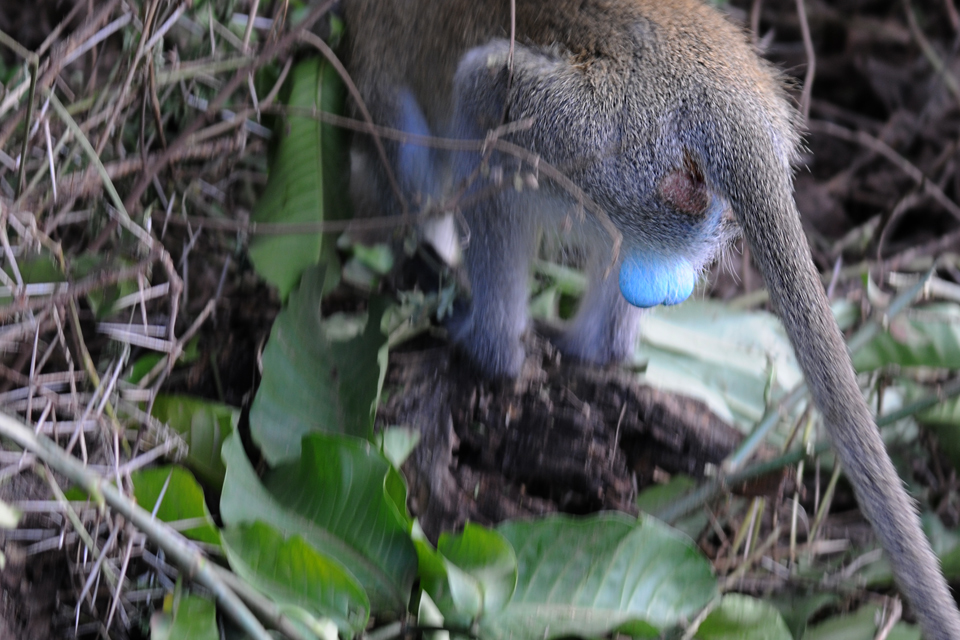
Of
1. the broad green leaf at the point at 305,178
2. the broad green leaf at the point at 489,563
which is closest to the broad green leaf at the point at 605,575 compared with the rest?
the broad green leaf at the point at 489,563

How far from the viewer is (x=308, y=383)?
1.52 meters

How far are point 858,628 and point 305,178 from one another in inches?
52.4

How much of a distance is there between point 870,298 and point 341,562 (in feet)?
4.46

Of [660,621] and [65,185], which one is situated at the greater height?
[65,185]

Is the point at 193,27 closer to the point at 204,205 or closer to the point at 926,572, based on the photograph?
the point at 204,205

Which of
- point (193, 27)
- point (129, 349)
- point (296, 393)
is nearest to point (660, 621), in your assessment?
point (296, 393)

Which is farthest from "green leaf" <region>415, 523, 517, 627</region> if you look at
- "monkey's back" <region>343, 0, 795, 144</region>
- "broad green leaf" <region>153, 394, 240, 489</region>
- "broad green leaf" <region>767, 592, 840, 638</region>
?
"monkey's back" <region>343, 0, 795, 144</region>

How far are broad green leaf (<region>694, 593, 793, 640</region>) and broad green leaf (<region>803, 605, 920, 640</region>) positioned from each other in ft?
0.48

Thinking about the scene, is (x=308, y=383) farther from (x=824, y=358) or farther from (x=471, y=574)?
(x=824, y=358)

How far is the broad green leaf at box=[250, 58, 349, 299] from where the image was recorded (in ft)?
5.47

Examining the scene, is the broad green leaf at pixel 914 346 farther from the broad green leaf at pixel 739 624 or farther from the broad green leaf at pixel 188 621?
the broad green leaf at pixel 188 621

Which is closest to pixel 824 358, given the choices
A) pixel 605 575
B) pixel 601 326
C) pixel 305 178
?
pixel 605 575

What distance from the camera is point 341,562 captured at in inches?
50.6

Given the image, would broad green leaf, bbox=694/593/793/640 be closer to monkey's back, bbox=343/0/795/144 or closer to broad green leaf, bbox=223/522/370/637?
broad green leaf, bbox=223/522/370/637
